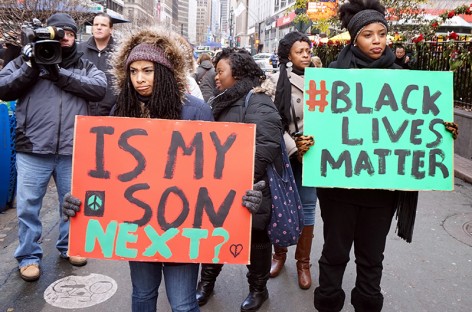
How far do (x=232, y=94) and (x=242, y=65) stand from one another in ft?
0.77

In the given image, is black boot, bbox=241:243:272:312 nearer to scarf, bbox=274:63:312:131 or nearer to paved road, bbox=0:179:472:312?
paved road, bbox=0:179:472:312

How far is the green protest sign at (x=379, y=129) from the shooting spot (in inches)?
102

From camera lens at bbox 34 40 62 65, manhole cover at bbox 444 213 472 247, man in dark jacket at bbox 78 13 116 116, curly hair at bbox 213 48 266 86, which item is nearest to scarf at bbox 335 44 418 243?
curly hair at bbox 213 48 266 86

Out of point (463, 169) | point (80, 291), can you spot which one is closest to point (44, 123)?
point (80, 291)

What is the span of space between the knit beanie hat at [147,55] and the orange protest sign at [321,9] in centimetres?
1640

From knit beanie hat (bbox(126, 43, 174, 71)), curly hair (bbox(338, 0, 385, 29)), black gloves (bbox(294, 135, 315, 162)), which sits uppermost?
curly hair (bbox(338, 0, 385, 29))

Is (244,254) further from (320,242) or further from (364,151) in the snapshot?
(320,242)

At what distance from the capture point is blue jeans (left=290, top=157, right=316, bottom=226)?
382 centimetres

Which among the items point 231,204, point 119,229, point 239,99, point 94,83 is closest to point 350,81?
point 239,99

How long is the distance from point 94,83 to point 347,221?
223 cm

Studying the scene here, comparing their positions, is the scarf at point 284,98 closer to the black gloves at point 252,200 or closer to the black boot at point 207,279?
the black boot at point 207,279

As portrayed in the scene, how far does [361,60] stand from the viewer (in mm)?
2760

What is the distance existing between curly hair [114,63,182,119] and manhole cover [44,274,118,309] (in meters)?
1.67

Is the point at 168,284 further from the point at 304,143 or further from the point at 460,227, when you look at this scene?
the point at 460,227
